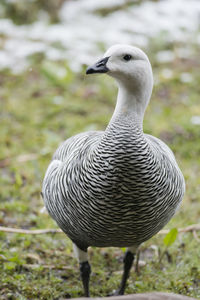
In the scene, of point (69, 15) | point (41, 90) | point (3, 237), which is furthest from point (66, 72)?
point (3, 237)

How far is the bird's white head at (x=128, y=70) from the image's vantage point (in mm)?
2500

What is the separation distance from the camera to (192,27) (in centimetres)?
858

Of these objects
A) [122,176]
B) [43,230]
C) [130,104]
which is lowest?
[43,230]

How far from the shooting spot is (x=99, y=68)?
250cm

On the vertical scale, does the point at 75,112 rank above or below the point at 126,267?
below

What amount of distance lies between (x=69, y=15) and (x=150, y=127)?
4.42 meters

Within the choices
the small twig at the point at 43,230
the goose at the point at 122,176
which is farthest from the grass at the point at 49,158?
the goose at the point at 122,176

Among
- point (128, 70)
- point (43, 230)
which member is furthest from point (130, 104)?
point (43, 230)

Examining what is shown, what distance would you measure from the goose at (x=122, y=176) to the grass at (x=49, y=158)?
2.91ft

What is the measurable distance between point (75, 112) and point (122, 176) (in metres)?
4.35

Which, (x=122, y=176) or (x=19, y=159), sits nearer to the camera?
(x=122, y=176)

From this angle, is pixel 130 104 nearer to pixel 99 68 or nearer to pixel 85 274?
pixel 99 68

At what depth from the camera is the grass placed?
3477 mm

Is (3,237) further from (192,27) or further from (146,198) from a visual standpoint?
(192,27)
